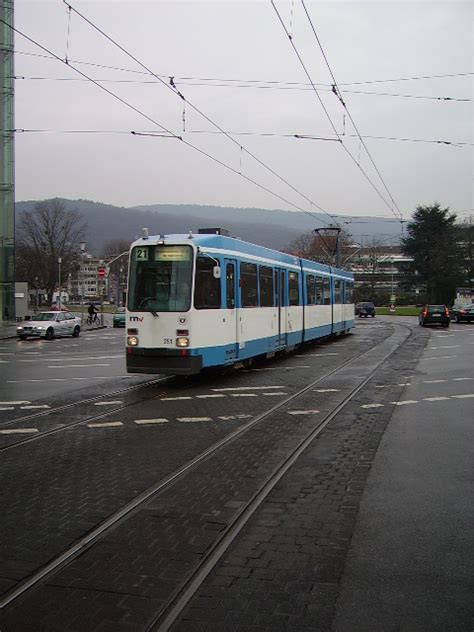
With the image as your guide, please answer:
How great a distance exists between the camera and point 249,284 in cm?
1526

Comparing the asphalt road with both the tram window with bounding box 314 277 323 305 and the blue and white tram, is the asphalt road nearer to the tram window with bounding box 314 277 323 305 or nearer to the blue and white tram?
the blue and white tram

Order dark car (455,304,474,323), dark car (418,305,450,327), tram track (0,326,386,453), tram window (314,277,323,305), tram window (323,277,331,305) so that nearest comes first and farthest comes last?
tram track (0,326,386,453) → tram window (314,277,323,305) → tram window (323,277,331,305) → dark car (418,305,450,327) → dark car (455,304,474,323)

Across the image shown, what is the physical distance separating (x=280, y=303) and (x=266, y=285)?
4.95 ft

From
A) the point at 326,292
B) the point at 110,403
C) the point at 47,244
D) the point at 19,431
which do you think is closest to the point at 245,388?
the point at 110,403

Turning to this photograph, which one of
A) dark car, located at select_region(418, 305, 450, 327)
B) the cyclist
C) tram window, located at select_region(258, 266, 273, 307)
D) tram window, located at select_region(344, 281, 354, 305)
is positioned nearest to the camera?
tram window, located at select_region(258, 266, 273, 307)

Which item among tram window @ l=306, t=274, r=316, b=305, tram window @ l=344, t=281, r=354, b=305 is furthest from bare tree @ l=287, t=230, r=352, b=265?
tram window @ l=306, t=274, r=316, b=305

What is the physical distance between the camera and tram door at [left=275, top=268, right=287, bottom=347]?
17859mm

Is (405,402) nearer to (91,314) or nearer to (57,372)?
(57,372)

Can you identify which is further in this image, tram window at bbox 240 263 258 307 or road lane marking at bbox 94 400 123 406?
tram window at bbox 240 263 258 307

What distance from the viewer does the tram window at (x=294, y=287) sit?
1955cm

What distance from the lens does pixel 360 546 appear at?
14.9 ft

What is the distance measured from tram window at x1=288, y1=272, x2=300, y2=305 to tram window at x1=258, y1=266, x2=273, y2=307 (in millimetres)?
2348

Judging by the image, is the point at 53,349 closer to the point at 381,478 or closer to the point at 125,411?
the point at 125,411

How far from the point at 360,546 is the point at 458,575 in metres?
0.73
